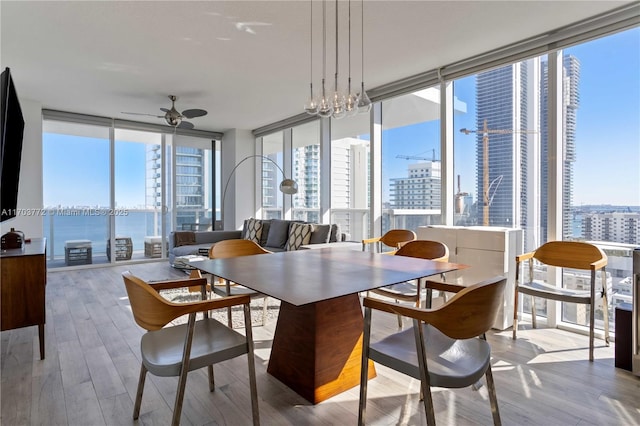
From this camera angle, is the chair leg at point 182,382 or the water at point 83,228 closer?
the chair leg at point 182,382

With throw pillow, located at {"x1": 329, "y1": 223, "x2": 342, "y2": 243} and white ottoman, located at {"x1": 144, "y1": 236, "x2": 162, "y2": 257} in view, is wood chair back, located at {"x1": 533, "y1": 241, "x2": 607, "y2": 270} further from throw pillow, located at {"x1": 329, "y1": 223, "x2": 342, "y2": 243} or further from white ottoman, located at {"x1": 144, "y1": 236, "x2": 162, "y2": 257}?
white ottoman, located at {"x1": 144, "y1": 236, "x2": 162, "y2": 257}

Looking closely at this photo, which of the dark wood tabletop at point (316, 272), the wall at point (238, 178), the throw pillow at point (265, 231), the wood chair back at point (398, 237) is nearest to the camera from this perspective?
the dark wood tabletop at point (316, 272)

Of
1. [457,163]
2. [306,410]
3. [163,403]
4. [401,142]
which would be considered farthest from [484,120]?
[163,403]

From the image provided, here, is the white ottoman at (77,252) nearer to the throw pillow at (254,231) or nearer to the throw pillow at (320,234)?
the throw pillow at (254,231)

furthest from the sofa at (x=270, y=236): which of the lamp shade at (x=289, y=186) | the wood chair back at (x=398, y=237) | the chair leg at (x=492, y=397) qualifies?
the chair leg at (x=492, y=397)

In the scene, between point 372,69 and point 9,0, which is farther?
point 372,69

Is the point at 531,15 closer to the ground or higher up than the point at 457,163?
higher up

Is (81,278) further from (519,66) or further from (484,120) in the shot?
(519,66)

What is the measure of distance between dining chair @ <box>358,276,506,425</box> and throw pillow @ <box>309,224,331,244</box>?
2.95 m

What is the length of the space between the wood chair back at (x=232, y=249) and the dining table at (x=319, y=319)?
1.27 feet

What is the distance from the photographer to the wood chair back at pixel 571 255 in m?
2.67

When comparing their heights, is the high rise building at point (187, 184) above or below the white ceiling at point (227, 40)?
below

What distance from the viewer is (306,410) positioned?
6.00ft

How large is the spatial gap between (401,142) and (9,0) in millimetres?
3891
